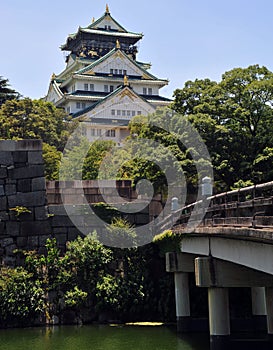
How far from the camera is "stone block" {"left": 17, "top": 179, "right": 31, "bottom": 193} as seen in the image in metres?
24.4

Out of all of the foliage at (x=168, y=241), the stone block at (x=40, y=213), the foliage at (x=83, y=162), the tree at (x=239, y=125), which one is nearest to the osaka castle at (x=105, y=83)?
the foliage at (x=83, y=162)

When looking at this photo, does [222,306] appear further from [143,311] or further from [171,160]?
[171,160]

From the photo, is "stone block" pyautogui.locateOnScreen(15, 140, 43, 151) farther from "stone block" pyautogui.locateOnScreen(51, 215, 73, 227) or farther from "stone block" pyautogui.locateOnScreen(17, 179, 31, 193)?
"stone block" pyautogui.locateOnScreen(51, 215, 73, 227)

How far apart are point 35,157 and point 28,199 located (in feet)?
5.63

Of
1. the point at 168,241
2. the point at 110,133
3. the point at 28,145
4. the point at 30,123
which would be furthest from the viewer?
the point at 110,133

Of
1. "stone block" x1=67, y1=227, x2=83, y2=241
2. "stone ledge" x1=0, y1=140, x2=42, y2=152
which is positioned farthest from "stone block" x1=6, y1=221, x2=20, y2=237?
"stone ledge" x1=0, y1=140, x2=42, y2=152

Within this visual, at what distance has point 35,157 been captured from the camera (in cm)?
2467

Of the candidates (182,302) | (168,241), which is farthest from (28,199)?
(182,302)

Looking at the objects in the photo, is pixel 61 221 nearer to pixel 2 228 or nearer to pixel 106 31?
pixel 2 228

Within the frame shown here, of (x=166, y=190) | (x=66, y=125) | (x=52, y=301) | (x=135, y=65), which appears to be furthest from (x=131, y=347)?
(x=135, y=65)

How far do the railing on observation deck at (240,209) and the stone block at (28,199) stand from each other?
303 inches

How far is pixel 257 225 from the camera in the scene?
436 inches

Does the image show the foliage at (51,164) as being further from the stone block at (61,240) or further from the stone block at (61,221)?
the stone block at (61,240)

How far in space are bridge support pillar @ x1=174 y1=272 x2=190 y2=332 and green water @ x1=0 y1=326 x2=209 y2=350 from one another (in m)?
0.46
